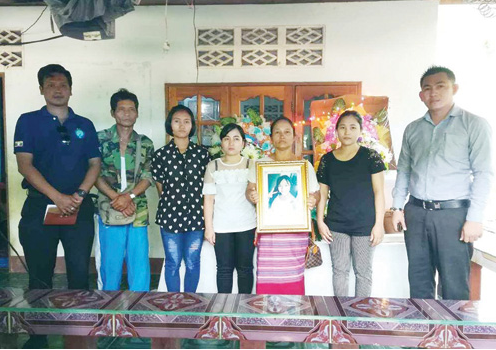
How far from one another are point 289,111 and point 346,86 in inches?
28.0

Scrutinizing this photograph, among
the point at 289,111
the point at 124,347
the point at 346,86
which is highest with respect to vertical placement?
the point at 346,86

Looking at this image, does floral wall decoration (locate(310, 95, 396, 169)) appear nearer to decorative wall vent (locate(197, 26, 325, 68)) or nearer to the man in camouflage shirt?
decorative wall vent (locate(197, 26, 325, 68))

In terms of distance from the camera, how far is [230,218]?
8.84 feet

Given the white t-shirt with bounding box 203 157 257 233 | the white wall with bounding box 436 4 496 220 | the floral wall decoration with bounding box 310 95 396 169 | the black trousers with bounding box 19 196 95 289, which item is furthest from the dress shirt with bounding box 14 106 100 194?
the white wall with bounding box 436 4 496 220

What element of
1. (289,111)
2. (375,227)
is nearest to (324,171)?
(375,227)

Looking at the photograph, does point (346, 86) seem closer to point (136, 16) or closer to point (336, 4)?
point (336, 4)

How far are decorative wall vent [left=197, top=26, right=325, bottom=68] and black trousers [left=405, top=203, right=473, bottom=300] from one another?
2470 mm

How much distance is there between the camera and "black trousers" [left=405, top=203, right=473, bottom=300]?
2369 millimetres

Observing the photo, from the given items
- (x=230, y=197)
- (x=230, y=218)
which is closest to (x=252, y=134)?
(x=230, y=197)

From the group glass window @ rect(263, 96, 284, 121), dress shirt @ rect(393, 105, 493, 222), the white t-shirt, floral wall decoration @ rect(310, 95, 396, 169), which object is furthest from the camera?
glass window @ rect(263, 96, 284, 121)

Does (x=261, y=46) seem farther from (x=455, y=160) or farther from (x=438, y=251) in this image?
(x=438, y=251)

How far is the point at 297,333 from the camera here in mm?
1569

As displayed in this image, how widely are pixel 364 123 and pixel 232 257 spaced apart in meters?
1.83

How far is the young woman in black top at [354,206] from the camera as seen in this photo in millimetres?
2590
